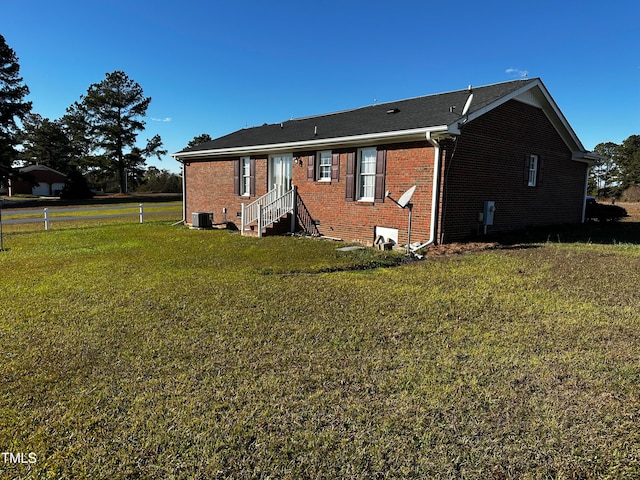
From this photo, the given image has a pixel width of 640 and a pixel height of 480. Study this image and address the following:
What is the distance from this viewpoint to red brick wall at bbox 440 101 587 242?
10320 mm

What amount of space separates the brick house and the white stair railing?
4 cm

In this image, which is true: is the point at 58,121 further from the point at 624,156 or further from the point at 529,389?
the point at 624,156

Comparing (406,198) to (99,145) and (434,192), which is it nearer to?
(434,192)

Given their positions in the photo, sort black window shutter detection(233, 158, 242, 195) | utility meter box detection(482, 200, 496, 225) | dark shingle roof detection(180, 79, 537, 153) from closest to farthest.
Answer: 1. dark shingle roof detection(180, 79, 537, 153)
2. utility meter box detection(482, 200, 496, 225)
3. black window shutter detection(233, 158, 242, 195)

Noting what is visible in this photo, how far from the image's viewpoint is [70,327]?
468cm

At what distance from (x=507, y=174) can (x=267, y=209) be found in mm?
7377

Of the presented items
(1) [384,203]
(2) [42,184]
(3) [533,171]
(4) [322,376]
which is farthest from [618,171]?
(2) [42,184]

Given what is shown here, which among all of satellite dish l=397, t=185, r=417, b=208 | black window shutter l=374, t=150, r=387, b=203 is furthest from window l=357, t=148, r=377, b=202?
satellite dish l=397, t=185, r=417, b=208

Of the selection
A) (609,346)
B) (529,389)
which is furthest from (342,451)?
(609,346)

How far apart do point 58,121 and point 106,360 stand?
7166 centimetres

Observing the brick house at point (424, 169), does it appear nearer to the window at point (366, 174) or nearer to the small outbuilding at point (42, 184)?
the window at point (366, 174)

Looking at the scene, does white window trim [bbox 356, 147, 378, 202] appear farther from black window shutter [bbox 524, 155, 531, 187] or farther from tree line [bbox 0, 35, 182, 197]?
tree line [bbox 0, 35, 182, 197]

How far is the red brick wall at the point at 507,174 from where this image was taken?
10.3 m

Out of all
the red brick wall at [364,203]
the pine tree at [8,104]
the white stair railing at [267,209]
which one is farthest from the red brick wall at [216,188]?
the pine tree at [8,104]
